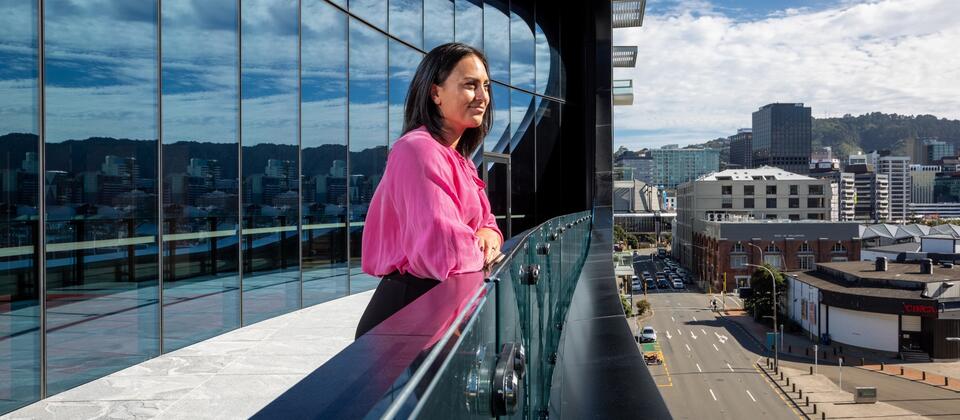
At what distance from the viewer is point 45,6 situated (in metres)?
5.96

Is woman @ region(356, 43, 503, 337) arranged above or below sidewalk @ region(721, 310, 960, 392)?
above

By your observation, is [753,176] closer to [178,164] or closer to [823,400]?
[823,400]

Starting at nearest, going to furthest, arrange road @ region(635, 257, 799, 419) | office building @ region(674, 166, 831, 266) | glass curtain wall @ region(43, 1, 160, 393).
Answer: glass curtain wall @ region(43, 1, 160, 393) → road @ region(635, 257, 799, 419) → office building @ region(674, 166, 831, 266)

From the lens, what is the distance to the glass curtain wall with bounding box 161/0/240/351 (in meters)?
7.43

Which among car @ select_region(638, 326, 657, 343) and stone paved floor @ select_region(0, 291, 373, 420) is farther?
car @ select_region(638, 326, 657, 343)

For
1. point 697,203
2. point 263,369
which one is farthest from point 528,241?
point 697,203

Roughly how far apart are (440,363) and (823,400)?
53.7m

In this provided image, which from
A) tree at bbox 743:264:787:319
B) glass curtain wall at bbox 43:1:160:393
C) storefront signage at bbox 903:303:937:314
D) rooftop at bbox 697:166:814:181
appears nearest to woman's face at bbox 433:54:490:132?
glass curtain wall at bbox 43:1:160:393

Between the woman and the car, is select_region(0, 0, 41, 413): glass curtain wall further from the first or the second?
the car

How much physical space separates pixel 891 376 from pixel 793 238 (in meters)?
35.1

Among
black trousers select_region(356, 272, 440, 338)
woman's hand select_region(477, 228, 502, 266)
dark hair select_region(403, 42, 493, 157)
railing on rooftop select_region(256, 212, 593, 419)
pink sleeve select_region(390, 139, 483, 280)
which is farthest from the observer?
woman's hand select_region(477, 228, 502, 266)

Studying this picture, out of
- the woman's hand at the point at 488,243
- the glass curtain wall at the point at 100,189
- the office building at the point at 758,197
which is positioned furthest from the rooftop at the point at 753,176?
the woman's hand at the point at 488,243

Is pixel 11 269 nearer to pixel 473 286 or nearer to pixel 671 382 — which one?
pixel 473 286

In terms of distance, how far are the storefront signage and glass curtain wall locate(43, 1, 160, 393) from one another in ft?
215
